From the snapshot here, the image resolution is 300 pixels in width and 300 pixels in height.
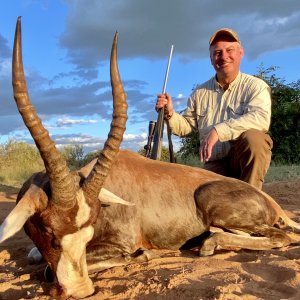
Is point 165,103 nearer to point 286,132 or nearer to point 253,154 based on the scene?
point 253,154

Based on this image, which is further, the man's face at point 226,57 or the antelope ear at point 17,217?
the man's face at point 226,57

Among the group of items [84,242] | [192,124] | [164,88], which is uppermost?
[164,88]

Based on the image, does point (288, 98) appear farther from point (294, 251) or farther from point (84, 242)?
point (84, 242)

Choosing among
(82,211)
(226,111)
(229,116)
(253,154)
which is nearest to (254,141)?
(253,154)

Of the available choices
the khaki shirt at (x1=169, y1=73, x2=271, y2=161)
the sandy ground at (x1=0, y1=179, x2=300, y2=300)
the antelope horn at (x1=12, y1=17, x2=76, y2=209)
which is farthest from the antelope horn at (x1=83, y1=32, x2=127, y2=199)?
the khaki shirt at (x1=169, y1=73, x2=271, y2=161)

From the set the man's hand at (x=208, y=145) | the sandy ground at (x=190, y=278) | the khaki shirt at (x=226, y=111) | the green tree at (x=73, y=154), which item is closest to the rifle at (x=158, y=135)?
the khaki shirt at (x=226, y=111)

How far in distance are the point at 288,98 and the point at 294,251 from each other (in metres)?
19.2

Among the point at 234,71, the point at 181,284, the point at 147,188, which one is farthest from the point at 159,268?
the point at 234,71

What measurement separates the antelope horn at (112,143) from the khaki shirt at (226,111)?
2.57 metres

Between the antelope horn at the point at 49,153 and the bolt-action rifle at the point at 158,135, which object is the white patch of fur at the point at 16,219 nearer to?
the antelope horn at the point at 49,153

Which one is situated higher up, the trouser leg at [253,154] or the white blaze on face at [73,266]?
the trouser leg at [253,154]

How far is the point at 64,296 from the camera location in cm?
373

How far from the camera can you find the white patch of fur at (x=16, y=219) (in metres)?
3.71

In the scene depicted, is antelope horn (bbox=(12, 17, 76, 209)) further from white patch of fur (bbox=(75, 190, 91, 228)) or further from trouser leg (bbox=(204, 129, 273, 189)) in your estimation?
trouser leg (bbox=(204, 129, 273, 189))
